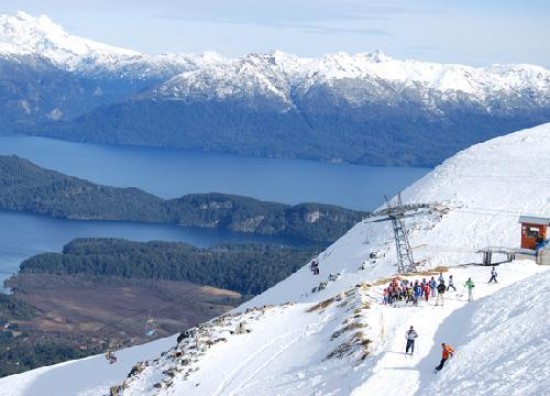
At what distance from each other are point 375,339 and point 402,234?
84.8 feet

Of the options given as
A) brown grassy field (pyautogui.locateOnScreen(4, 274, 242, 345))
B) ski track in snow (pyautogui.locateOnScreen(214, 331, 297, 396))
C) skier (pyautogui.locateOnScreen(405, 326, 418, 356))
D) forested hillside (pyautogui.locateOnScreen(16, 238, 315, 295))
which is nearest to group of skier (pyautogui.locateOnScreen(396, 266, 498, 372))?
ski track in snow (pyautogui.locateOnScreen(214, 331, 297, 396))

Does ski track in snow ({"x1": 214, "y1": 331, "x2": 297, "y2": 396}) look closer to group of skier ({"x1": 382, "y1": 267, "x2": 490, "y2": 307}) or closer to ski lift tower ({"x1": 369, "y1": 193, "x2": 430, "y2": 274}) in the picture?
group of skier ({"x1": 382, "y1": 267, "x2": 490, "y2": 307})

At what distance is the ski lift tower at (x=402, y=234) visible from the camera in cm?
5252

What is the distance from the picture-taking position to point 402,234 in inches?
2293

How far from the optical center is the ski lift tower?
2068 inches

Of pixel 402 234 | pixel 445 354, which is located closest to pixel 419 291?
pixel 445 354

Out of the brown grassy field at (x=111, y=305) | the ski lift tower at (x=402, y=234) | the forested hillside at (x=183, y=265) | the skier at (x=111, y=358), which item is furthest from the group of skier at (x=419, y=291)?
the forested hillside at (x=183, y=265)

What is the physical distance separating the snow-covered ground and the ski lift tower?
0.64 meters

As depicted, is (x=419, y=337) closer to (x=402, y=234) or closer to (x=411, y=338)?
(x=411, y=338)

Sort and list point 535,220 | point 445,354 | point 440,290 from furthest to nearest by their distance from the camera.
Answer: point 535,220 → point 440,290 → point 445,354

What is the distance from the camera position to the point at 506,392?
2495 centimetres

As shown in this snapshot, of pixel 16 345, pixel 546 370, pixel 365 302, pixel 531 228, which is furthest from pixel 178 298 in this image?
pixel 546 370

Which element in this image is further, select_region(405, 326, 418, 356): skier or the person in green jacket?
the person in green jacket

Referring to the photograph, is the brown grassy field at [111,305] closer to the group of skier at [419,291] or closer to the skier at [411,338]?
the group of skier at [419,291]
